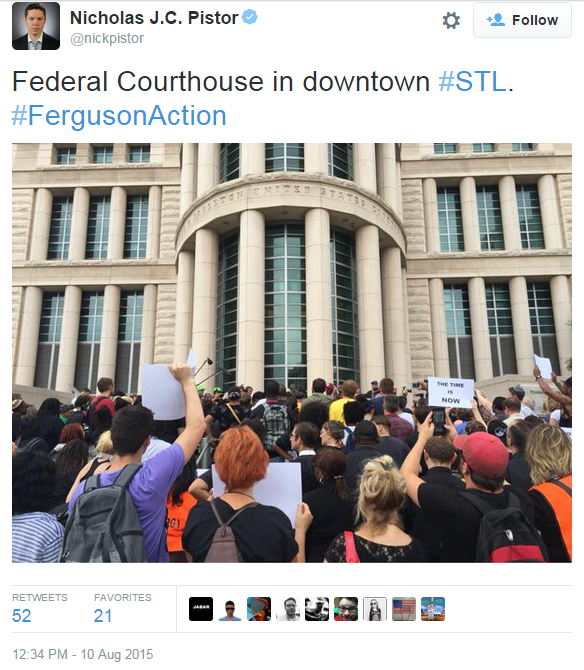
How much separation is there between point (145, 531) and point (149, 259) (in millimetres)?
25718

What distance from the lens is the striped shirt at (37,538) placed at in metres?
2.31

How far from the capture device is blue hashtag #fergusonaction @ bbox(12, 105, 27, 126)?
305cm

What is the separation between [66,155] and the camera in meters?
28.3

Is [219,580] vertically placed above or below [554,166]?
below

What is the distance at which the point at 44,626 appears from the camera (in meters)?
2.34

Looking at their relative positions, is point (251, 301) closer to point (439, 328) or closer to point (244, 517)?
point (439, 328)

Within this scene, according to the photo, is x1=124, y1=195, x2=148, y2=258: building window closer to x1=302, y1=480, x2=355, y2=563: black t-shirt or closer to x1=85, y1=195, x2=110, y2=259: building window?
x1=85, y1=195, x2=110, y2=259: building window

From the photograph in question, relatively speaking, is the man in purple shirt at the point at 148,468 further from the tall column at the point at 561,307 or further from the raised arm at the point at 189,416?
the tall column at the point at 561,307

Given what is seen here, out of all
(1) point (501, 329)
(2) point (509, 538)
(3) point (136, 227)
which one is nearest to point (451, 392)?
(2) point (509, 538)

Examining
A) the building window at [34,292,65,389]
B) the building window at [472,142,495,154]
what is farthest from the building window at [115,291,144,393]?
the building window at [472,142,495,154]

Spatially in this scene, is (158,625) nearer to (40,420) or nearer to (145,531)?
(145,531)

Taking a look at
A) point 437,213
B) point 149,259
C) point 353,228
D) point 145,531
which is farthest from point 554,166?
point 145,531

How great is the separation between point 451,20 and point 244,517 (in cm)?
347

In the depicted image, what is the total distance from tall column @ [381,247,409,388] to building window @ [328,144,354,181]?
4.07 m
